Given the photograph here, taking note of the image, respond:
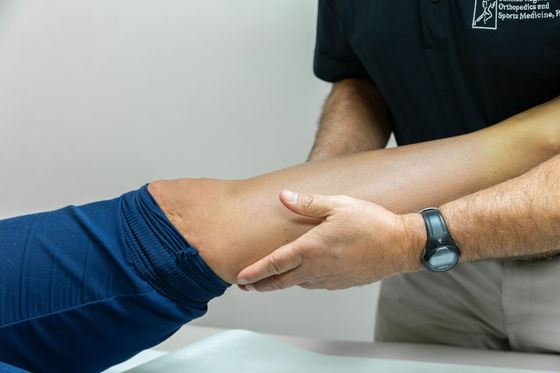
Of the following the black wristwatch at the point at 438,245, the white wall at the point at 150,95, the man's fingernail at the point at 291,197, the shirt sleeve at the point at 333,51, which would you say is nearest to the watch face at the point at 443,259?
the black wristwatch at the point at 438,245

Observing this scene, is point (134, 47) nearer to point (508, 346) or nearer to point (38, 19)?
point (38, 19)

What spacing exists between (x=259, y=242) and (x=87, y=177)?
0.98 metres

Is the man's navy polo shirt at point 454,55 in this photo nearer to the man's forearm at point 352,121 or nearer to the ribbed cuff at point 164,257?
the man's forearm at point 352,121

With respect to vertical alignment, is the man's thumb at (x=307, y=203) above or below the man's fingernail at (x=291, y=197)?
below

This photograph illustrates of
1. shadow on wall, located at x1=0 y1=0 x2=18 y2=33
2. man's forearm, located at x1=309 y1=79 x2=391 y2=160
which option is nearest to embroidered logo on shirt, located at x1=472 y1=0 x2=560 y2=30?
man's forearm, located at x1=309 y1=79 x2=391 y2=160

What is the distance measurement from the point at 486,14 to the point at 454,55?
10 cm

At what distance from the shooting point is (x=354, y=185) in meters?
1.09

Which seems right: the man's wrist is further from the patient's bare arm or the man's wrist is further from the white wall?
the white wall

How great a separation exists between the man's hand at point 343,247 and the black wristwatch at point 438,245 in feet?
0.04

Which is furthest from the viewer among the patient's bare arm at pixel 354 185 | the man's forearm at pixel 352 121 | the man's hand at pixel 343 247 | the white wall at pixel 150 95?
the white wall at pixel 150 95

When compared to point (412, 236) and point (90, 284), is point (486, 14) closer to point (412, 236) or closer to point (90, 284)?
point (412, 236)

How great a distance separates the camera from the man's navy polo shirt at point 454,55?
112cm

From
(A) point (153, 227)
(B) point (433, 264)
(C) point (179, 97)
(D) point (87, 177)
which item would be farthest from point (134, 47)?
(B) point (433, 264)

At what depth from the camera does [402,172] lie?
3.59ft
